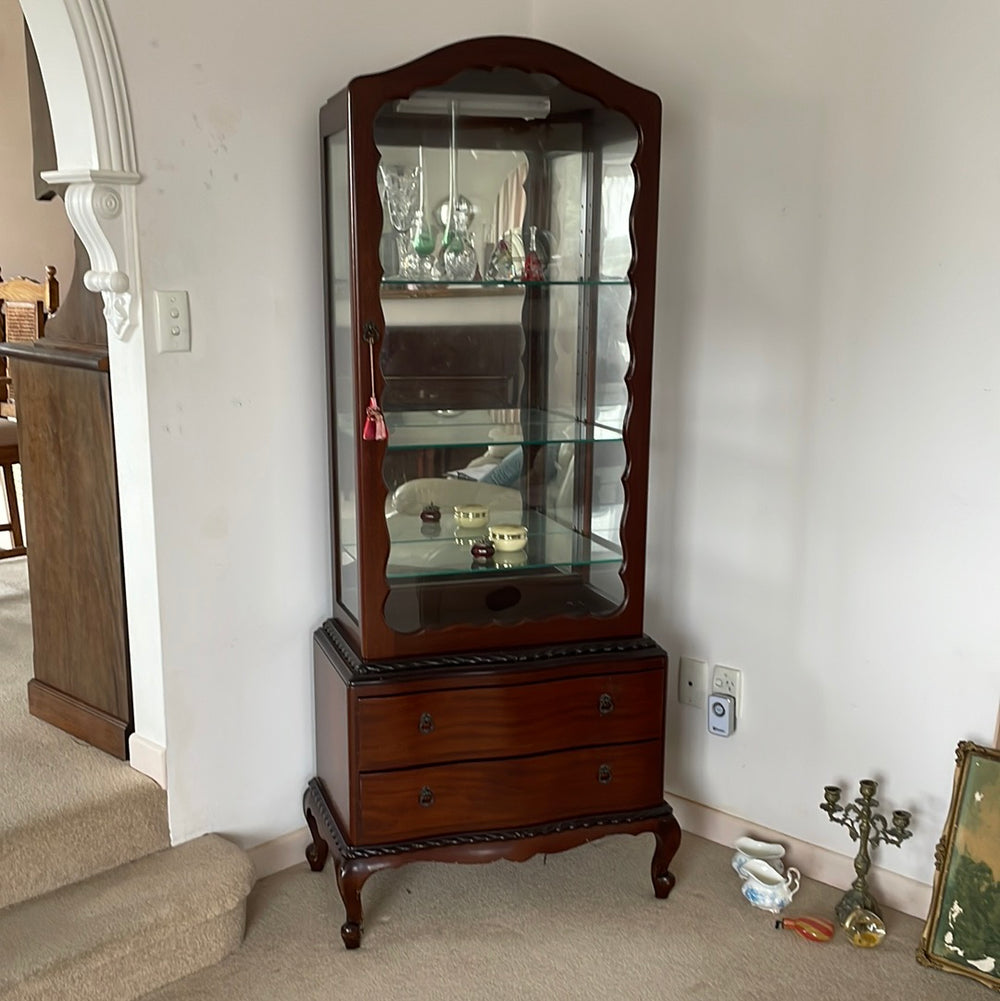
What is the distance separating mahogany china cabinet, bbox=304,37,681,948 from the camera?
2.07 metres

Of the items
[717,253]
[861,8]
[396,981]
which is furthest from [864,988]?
[861,8]

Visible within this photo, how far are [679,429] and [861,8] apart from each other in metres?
0.93

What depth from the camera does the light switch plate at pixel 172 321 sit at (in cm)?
203

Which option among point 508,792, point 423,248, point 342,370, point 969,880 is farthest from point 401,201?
point 969,880

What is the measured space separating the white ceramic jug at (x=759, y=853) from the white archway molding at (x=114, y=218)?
1.25m

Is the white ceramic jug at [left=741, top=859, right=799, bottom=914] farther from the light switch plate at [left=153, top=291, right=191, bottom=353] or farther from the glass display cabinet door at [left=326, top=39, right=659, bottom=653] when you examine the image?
the light switch plate at [left=153, top=291, right=191, bottom=353]

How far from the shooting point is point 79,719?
7.88 ft

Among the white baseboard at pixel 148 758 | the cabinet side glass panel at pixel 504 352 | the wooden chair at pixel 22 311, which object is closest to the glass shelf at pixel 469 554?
the cabinet side glass panel at pixel 504 352

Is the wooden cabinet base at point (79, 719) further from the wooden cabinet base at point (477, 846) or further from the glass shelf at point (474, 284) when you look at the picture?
the glass shelf at point (474, 284)

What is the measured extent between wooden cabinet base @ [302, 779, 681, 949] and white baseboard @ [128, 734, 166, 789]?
0.33m

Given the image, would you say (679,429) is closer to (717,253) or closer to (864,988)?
(717,253)

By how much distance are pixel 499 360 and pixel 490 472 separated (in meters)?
0.24

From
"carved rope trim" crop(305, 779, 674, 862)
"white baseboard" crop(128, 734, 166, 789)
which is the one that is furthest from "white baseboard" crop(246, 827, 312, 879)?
"white baseboard" crop(128, 734, 166, 789)

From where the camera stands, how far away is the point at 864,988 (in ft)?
6.73
